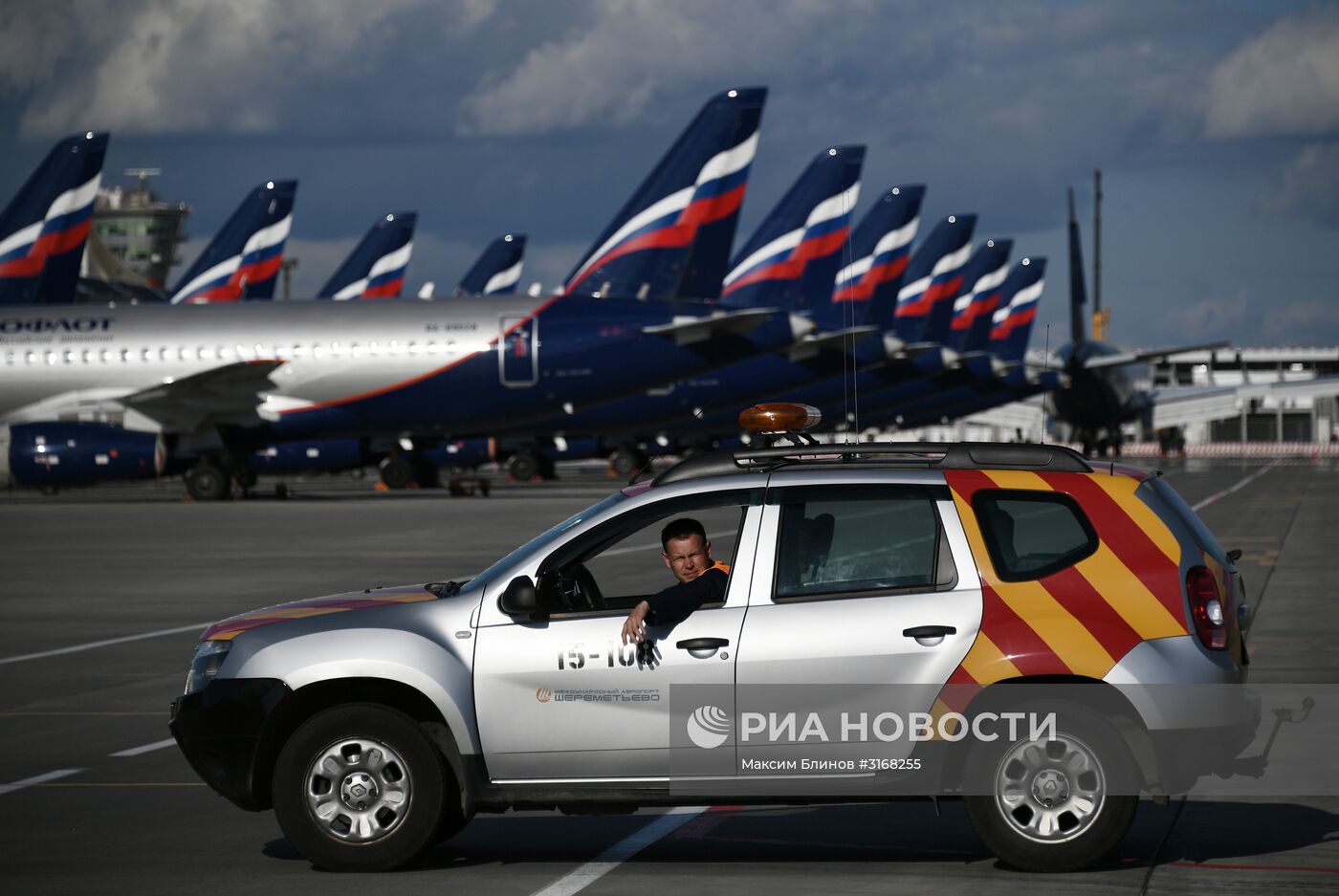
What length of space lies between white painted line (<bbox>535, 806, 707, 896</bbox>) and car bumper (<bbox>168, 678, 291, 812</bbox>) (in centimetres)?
140

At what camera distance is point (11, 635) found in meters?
17.4

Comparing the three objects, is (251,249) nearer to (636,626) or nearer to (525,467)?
(525,467)

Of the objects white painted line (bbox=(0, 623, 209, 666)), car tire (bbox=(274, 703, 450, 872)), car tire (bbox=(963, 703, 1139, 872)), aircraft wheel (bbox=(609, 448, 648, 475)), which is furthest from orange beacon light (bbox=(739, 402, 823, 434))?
aircraft wheel (bbox=(609, 448, 648, 475))

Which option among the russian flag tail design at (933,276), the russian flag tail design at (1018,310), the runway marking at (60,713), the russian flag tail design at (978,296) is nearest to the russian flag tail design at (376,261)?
the russian flag tail design at (933,276)

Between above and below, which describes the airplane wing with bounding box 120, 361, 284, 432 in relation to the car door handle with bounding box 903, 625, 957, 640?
above

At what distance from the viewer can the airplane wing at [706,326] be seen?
42.5 metres

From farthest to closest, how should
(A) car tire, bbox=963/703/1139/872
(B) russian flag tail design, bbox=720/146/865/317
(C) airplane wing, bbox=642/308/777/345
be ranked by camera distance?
(B) russian flag tail design, bbox=720/146/865/317 < (C) airplane wing, bbox=642/308/777/345 < (A) car tire, bbox=963/703/1139/872

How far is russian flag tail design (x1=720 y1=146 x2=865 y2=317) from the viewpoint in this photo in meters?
55.4

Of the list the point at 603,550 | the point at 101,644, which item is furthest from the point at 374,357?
the point at 603,550

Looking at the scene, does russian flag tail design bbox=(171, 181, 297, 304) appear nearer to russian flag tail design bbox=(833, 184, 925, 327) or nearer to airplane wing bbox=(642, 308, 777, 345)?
airplane wing bbox=(642, 308, 777, 345)

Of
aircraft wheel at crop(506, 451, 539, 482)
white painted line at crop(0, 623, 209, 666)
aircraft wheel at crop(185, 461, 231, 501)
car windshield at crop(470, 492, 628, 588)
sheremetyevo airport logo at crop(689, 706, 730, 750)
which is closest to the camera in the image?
sheremetyevo airport logo at crop(689, 706, 730, 750)

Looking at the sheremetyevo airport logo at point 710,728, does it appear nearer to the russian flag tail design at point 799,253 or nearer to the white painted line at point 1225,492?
the white painted line at point 1225,492

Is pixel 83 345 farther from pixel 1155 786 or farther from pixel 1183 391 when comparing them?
pixel 1183 391

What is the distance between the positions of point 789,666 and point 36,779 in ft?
16.1
